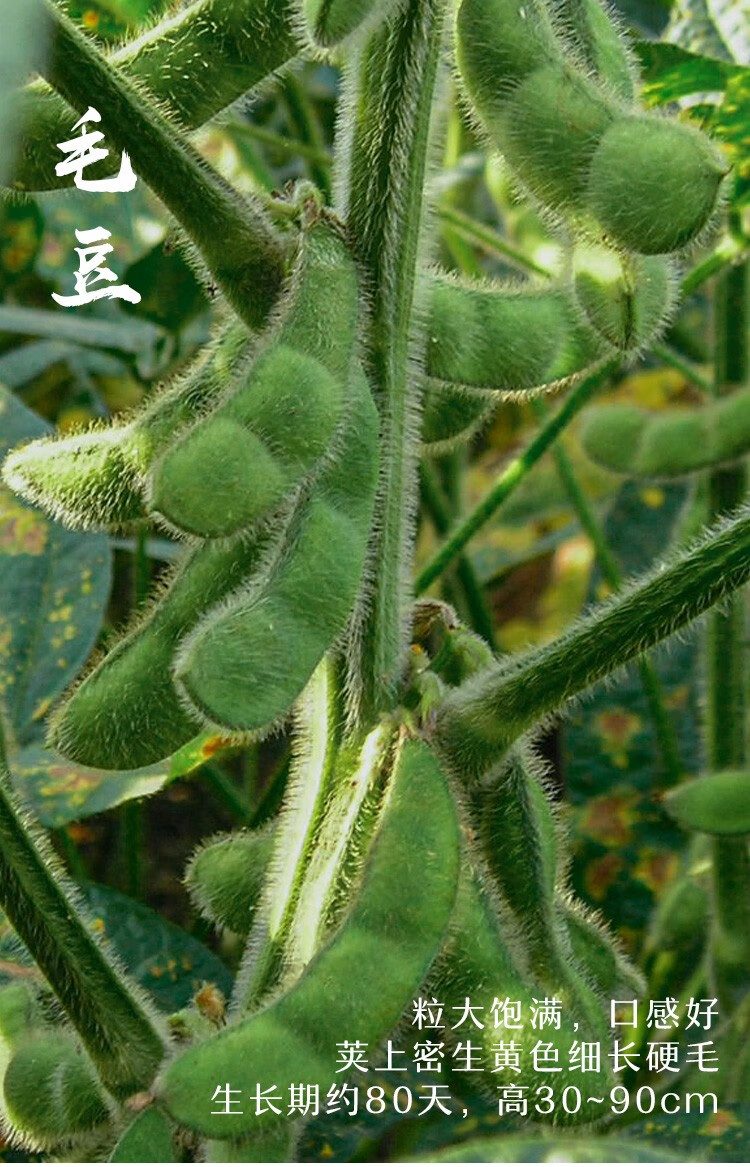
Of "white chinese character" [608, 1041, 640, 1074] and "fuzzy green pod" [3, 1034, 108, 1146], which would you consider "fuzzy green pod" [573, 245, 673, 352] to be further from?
"fuzzy green pod" [3, 1034, 108, 1146]

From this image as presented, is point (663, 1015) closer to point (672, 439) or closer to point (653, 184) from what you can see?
point (672, 439)

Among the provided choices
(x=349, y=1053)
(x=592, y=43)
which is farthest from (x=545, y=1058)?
(x=592, y=43)

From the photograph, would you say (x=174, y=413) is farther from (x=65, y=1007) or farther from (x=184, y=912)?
(x=184, y=912)

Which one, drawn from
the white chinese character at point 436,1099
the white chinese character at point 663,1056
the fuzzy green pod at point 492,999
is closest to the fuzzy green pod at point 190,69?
the fuzzy green pod at point 492,999

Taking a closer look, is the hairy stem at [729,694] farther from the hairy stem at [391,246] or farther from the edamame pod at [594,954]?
the hairy stem at [391,246]

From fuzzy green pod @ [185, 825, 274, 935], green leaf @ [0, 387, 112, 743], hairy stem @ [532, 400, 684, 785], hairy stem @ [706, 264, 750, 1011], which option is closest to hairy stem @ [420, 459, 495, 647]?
hairy stem @ [532, 400, 684, 785]
